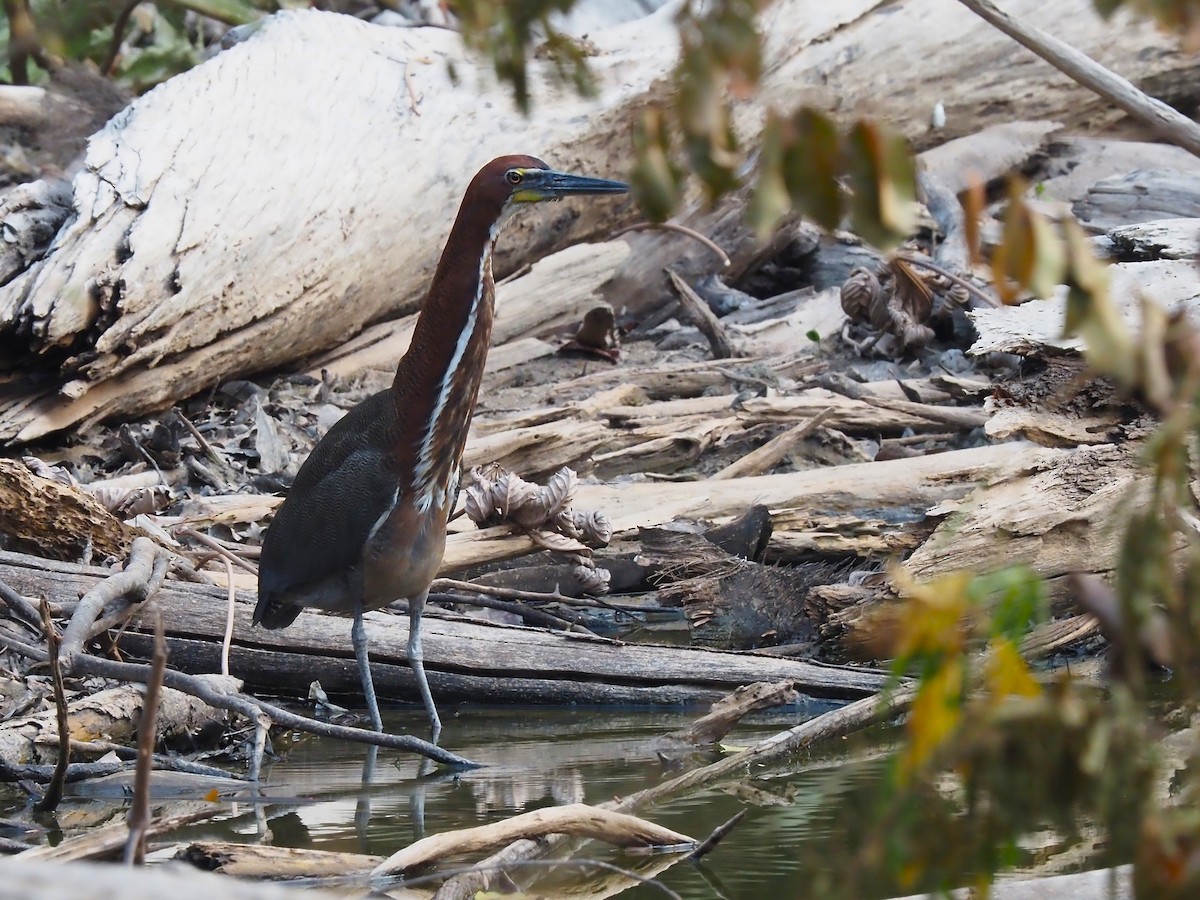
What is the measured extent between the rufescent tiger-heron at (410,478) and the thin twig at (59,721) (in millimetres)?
1342

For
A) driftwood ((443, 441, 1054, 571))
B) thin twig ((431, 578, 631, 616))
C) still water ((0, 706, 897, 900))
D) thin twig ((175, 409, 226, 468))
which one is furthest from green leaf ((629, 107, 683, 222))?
thin twig ((175, 409, 226, 468))

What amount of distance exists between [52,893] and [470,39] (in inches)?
40.8

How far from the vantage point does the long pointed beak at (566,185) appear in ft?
18.0

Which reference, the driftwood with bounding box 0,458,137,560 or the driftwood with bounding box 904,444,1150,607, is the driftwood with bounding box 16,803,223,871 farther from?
the driftwood with bounding box 904,444,1150,607

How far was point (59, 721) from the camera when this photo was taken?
364 centimetres

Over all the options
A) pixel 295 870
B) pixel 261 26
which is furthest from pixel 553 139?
pixel 295 870

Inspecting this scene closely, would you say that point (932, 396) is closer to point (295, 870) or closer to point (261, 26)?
point (261, 26)

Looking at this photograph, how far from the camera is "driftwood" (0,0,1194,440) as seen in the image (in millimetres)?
7184

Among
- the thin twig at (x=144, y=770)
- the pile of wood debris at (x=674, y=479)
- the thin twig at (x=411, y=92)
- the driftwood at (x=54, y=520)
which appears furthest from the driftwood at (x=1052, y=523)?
the thin twig at (x=411, y=92)

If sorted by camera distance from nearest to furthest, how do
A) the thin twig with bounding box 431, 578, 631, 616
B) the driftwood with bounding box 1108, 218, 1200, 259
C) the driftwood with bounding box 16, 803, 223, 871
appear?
the driftwood with bounding box 16, 803, 223, 871
the driftwood with bounding box 1108, 218, 1200, 259
the thin twig with bounding box 431, 578, 631, 616

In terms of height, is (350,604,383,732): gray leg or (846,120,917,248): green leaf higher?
(846,120,917,248): green leaf

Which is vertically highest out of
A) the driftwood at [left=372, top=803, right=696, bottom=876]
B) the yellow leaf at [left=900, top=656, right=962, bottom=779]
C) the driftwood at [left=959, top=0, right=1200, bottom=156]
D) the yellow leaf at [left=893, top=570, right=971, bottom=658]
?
the driftwood at [left=959, top=0, right=1200, bottom=156]

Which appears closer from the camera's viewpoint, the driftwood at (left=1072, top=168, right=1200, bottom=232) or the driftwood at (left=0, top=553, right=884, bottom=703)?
the driftwood at (left=0, top=553, right=884, bottom=703)

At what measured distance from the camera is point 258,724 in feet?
14.2
